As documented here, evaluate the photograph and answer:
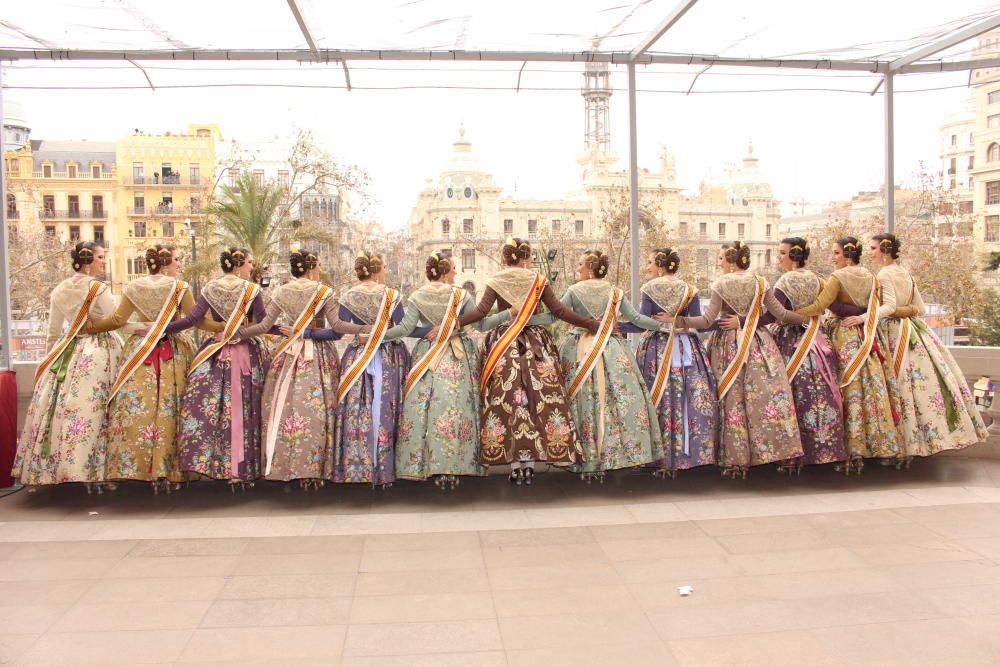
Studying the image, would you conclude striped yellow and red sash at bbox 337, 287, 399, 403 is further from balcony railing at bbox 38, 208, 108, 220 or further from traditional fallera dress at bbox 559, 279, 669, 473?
balcony railing at bbox 38, 208, 108, 220

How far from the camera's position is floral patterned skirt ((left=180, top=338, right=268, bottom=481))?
14.0 ft

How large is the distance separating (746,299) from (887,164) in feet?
6.05

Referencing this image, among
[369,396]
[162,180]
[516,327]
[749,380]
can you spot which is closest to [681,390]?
[749,380]

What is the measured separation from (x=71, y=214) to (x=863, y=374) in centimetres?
991

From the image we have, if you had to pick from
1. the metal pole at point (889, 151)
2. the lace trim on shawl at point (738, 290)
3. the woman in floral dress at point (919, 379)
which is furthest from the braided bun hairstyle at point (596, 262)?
the metal pole at point (889, 151)

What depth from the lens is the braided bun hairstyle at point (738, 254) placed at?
15.4 ft

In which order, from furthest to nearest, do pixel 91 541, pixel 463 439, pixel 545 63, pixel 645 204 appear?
pixel 645 204 < pixel 545 63 < pixel 463 439 < pixel 91 541

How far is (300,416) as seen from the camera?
4254mm

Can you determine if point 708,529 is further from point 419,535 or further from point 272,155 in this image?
point 272,155

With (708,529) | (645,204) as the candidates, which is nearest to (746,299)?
(708,529)

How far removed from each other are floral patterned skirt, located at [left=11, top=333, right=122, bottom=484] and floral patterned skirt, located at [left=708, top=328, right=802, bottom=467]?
11.7ft

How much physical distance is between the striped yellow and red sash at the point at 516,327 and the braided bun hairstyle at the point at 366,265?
2.78ft

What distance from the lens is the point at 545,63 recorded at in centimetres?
503

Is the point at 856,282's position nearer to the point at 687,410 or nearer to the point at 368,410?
the point at 687,410
